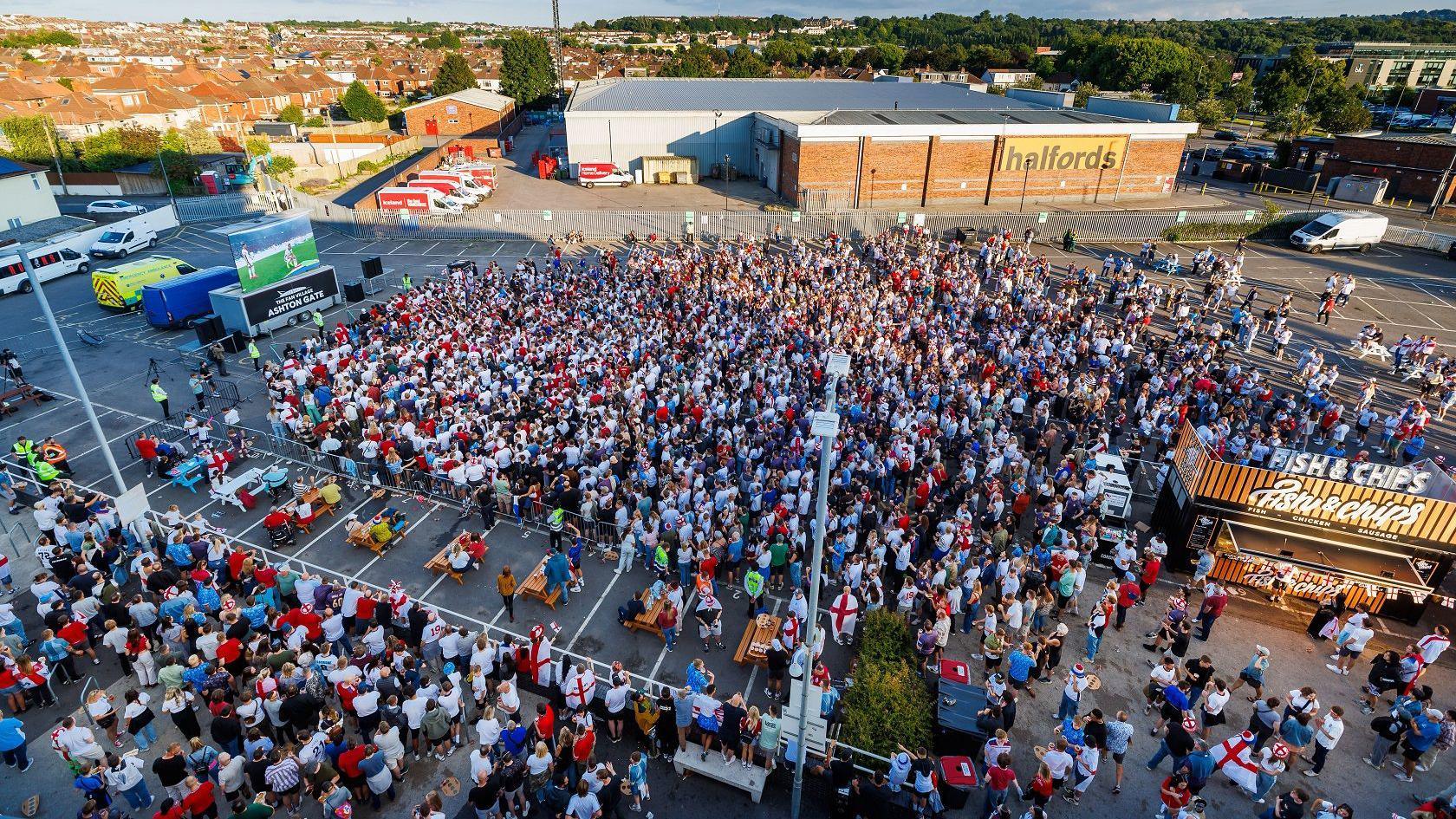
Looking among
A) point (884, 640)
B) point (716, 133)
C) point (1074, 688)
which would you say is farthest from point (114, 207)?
point (1074, 688)

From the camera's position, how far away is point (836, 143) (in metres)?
41.8

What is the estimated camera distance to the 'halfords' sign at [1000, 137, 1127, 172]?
43812 mm

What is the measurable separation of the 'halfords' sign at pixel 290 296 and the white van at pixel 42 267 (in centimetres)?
1185

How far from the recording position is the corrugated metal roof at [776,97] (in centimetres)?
5406

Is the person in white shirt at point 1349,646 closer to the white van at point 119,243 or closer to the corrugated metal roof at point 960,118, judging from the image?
the corrugated metal roof at point 960,118

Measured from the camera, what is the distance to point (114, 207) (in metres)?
Result: 42.4

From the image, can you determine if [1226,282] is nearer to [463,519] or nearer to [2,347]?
[463,519]

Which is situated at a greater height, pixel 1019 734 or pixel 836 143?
pixel 836 143

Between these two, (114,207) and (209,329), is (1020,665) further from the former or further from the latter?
(114,207)

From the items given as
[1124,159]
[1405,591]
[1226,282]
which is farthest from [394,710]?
[1124,159]

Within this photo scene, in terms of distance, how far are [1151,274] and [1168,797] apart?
30.3 meters

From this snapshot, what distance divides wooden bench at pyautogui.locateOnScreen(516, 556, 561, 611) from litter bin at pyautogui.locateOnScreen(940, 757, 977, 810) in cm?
741

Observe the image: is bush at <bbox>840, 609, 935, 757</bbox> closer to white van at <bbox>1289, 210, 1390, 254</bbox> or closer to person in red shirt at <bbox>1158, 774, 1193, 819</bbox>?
person in red shirt at <bbox>1158, 774, 1193, 819</bbox>

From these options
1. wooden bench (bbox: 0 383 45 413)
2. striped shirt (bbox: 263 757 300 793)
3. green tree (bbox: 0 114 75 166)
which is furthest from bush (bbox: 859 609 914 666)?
→ green tree (bbox: 0 114 75 166)
